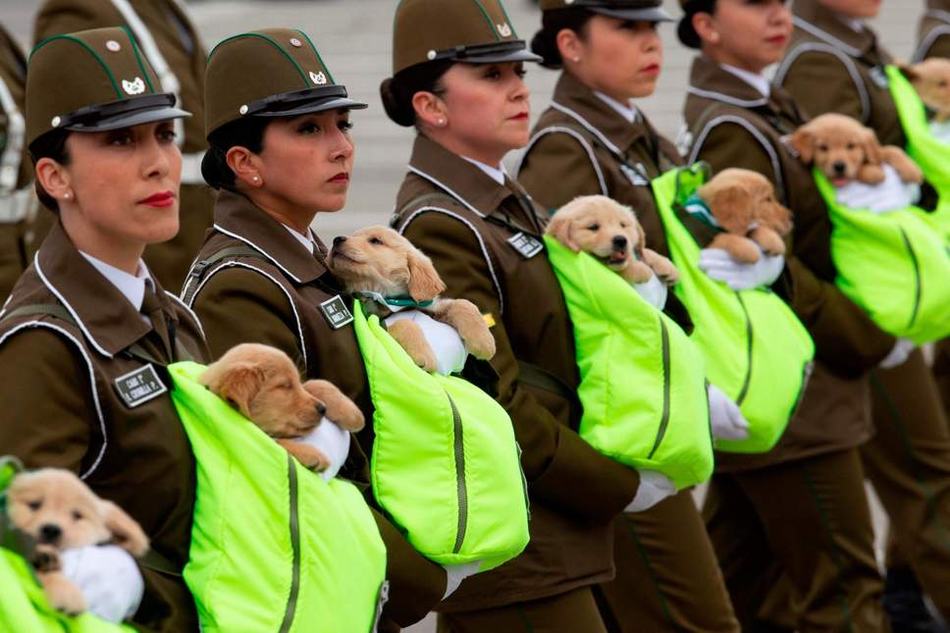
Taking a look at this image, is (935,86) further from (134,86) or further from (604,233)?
(134,86)

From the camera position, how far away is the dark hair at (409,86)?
17.8ft

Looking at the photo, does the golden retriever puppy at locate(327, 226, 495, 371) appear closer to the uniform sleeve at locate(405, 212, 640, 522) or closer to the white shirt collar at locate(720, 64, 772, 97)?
the uniform sleeve at locate(405, 212, 640, 522)

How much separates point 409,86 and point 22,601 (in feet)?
8.28

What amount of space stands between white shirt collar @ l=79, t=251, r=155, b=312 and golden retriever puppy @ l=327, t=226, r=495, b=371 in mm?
671

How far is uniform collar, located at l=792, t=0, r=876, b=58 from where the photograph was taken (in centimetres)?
736

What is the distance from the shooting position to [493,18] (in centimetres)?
539

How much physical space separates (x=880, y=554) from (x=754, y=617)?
1.64 meters

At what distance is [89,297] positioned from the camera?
3.91 meters

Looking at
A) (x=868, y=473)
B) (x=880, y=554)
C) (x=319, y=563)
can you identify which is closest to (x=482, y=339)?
(x=319, y=563)

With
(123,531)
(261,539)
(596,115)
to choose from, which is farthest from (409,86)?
(123,531)

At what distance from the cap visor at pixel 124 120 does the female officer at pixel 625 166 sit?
215 cm

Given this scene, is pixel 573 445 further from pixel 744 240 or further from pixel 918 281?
pixel 918 281

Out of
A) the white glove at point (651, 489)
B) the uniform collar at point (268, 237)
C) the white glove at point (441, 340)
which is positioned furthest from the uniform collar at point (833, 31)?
the uniform collar at point (268, 237)

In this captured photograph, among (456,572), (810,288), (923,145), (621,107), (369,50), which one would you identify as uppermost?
(621,107)
